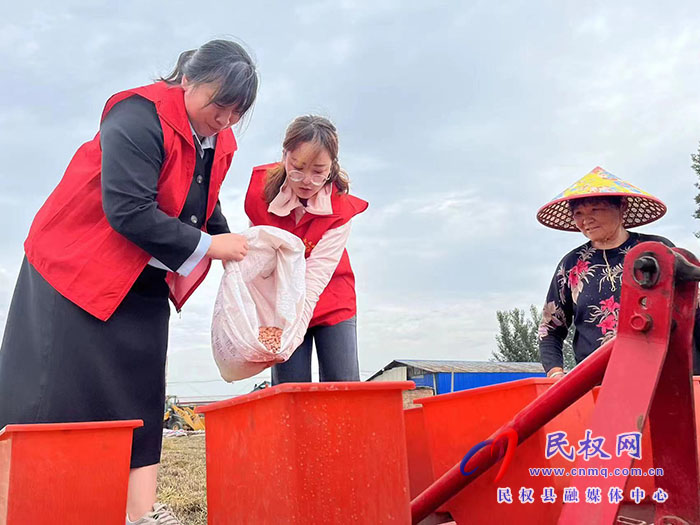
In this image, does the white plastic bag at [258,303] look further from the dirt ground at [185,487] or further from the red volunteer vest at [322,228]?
the dirt ground at [185,487]

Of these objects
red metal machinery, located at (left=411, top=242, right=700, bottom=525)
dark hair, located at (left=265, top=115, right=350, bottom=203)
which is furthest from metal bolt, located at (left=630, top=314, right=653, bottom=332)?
dark hair, located at (left=265, top=115, right=350, bottom=203)

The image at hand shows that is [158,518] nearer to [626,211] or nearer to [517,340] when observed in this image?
[626,211]

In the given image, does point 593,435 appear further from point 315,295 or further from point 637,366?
point 315,295

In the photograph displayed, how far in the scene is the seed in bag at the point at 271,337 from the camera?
2.15 m

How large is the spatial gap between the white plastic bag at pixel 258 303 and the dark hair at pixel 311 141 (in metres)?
0.47

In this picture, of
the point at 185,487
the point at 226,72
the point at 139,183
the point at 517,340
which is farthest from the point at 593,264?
the point at 517,340

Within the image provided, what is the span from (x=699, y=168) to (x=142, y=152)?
23.5 meters

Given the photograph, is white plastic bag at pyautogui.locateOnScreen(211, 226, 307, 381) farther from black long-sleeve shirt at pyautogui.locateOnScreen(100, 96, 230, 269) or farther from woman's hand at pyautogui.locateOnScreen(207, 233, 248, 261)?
black long-sleeve shirt at pyautogui.locateOnScreen(100, 96, 230, 269)

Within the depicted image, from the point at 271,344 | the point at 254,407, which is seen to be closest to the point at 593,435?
the point at 254,407

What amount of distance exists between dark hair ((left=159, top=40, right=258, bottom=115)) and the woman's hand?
15.0 inches

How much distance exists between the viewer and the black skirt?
1815 millimetres

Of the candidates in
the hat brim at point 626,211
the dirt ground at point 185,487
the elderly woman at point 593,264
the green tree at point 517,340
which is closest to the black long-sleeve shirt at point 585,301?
the elderly woman at point 593,264

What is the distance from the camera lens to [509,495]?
5.56 ft

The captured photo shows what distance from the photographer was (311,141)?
2.52 metres
